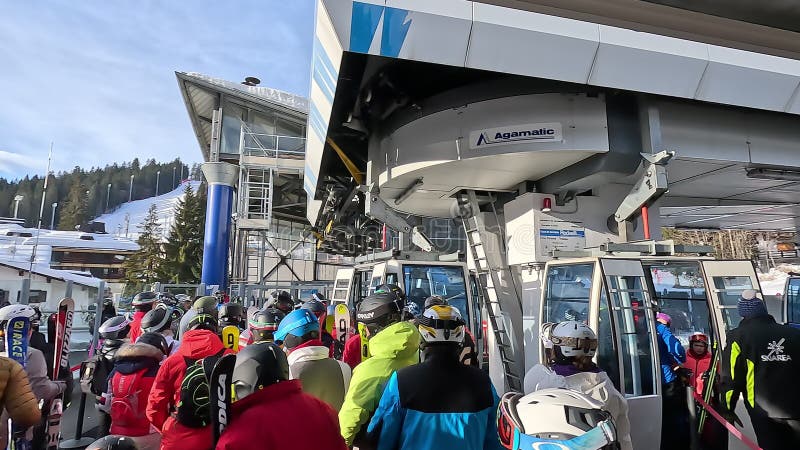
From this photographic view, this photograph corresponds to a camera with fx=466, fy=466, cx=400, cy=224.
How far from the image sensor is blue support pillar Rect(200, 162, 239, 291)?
19.3 metres

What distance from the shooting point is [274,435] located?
165 centimetres

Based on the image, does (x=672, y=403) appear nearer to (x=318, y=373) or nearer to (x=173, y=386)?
(x=318, y=373)

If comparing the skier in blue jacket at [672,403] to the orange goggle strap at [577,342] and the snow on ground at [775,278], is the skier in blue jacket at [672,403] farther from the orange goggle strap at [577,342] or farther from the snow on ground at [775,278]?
the snow on ground at [775,278]

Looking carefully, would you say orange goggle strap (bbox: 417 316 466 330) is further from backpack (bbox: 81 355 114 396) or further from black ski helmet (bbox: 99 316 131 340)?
black ski helmet (bbox: 99 316 131 340)

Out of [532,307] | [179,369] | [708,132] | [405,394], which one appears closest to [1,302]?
[179,369]

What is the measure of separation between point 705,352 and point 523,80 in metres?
3.85

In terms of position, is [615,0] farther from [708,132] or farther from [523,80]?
[708,132]

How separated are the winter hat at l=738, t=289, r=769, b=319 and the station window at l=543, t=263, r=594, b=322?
138cm

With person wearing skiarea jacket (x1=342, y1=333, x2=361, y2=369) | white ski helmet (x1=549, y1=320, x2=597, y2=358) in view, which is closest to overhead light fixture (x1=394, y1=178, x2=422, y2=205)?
person wearing skiarea jacket (x1=342, y1=333, x2=361, y2=369)

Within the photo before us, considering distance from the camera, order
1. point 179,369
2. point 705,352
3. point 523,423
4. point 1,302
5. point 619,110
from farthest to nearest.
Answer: point 1,302, point 619,110, point 705,352, point 179,369, point 523,423

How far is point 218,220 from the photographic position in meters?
19.5

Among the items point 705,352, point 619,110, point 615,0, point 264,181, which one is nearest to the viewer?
point 615,0

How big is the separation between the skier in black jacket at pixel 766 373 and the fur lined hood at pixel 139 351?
464 cm

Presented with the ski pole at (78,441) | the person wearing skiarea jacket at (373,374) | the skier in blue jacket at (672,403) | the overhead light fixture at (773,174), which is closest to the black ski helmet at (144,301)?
the ski pole at (78,441)
